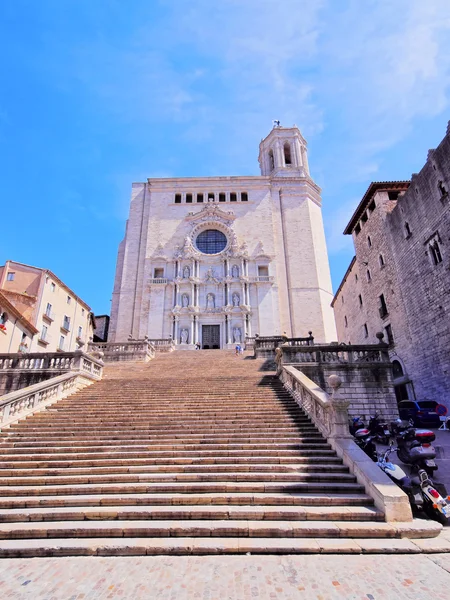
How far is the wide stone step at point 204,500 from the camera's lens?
16.4 ft

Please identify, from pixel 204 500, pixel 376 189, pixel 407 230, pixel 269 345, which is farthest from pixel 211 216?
pixel 204 500

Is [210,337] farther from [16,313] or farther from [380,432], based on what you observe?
[380,432]

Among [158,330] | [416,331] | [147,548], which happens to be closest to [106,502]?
[147,548]

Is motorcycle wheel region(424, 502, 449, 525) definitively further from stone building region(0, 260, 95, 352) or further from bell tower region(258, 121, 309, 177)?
bell tower region(258, 121, 309, 177)

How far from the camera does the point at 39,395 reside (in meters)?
9.82

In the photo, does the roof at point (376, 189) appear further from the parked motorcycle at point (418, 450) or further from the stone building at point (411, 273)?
the parked motorcycle at point (418, 450)

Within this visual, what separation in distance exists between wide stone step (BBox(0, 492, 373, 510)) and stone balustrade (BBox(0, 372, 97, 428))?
402cm

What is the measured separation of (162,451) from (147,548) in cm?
285

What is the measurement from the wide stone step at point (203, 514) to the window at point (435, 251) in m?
15.2

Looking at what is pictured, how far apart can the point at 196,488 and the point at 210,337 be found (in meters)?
24.0

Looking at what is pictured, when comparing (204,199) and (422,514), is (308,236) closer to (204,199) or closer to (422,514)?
(204,199)

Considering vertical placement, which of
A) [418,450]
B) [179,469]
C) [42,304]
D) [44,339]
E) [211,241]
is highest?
Answer: [211,241]

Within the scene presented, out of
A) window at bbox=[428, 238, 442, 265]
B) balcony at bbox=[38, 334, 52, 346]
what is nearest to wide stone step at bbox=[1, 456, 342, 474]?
window at bbox=[428, 238, 442, 265]

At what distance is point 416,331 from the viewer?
18.0 meters
